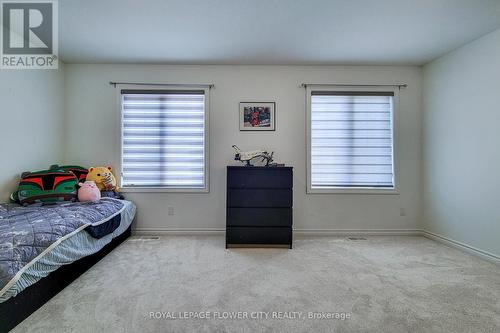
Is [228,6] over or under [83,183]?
over

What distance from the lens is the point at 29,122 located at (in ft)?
8.77

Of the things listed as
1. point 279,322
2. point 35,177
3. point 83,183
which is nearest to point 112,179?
point 83,183

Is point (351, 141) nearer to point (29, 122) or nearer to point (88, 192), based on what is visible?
point (88, 192)

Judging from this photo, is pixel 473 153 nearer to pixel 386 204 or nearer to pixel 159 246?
pixel 386 204

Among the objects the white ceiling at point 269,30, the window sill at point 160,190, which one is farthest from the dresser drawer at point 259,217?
the white ceiling at point 269,30

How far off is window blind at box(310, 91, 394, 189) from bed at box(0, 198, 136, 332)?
2.64 metres

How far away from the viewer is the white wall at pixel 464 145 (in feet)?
7.80

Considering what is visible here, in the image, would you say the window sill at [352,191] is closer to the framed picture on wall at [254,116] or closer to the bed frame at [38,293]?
the framed picture on wall at [254,116]

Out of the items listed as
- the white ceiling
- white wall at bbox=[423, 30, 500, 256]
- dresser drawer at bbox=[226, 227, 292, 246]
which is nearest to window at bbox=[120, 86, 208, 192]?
the white ceiling

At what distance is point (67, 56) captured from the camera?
2.96 metres

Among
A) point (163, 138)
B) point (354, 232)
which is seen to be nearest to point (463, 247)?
point (354, 232)

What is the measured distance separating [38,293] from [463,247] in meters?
4.03

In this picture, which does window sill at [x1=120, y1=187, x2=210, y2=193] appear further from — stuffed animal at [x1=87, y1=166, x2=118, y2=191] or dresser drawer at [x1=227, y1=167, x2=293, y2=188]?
dresser drawer at [x1=227, y1=167, x2=293, y2=188]

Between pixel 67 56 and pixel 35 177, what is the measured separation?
1.61 metres
